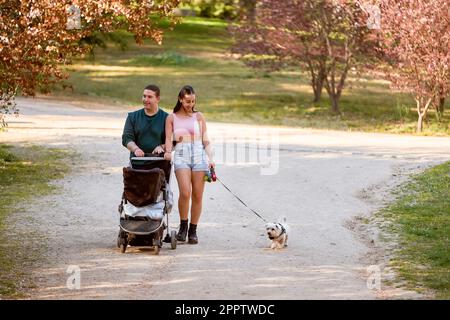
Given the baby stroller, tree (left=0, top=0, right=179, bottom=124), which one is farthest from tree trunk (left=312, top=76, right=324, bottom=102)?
the baby stroller

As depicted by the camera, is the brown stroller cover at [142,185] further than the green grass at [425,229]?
Yes

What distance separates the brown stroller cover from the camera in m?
10.1

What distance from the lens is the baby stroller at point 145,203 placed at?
10.2 metres

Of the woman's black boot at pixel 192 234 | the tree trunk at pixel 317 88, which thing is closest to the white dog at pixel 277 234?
the woman's black boot at pixel 192 234

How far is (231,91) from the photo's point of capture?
107ft

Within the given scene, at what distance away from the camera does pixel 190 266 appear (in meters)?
9.58

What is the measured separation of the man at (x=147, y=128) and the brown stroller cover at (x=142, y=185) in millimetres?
421

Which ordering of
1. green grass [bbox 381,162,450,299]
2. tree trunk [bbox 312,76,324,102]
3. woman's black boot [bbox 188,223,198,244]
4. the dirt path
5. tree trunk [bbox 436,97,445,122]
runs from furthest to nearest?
tree trunk [bbox 312,76,324,102] < tree trunk [bbox 436,97,445,122] < woman's black boot [bbox 188,223,198,244] < green grass [bbox 381,162,450,299] < the dirt path

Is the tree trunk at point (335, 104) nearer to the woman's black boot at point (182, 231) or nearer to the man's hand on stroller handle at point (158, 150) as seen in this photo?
the woman's black boot at point (182, 231)

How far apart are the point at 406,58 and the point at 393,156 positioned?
6632 millimetres

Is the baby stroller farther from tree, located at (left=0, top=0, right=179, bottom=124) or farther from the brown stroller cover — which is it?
tree, located at (left=0, top=0, right=179, bottom=124)

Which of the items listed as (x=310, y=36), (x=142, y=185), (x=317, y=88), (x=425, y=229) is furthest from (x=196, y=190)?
(x=317, y=88)

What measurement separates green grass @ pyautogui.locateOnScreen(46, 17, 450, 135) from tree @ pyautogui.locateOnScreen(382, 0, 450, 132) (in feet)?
3.50
